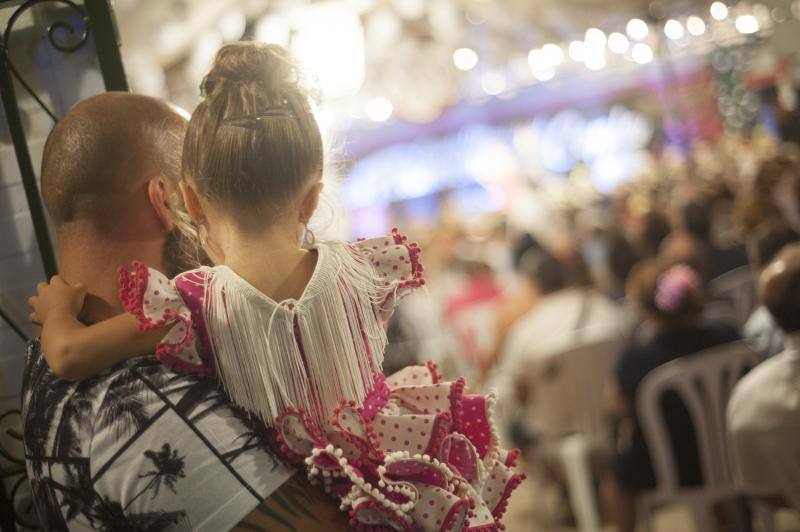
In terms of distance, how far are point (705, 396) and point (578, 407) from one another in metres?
1.06

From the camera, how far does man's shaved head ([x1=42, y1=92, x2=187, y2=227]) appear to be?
1520mm

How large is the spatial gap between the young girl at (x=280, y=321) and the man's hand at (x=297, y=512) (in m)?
0.03

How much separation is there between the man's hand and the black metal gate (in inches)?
36.8

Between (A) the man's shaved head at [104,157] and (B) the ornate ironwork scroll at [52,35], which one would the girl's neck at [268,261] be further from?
(B) the ornate ironwork scroll at [52,35]

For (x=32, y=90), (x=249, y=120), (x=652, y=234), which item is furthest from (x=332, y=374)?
(x=652, y=234)

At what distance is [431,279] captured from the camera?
8812 mm

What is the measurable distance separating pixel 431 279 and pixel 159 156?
7297 mm

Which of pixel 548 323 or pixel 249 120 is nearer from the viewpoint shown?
pixel 249 120

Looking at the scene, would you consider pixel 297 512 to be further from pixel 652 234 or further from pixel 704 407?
pixel 652 234

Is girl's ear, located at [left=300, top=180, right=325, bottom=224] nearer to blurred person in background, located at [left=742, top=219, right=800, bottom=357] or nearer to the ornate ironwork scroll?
the ornate ironwork scroll

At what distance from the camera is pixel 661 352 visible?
3516 mm

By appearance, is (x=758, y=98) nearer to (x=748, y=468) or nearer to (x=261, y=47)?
(x=748, y=468)

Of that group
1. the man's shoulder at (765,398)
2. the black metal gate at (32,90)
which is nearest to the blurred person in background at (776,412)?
the man's shoulder at (765,398)

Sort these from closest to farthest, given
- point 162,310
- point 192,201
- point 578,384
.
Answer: point 162,310 < point 192,201 < point 578,384
